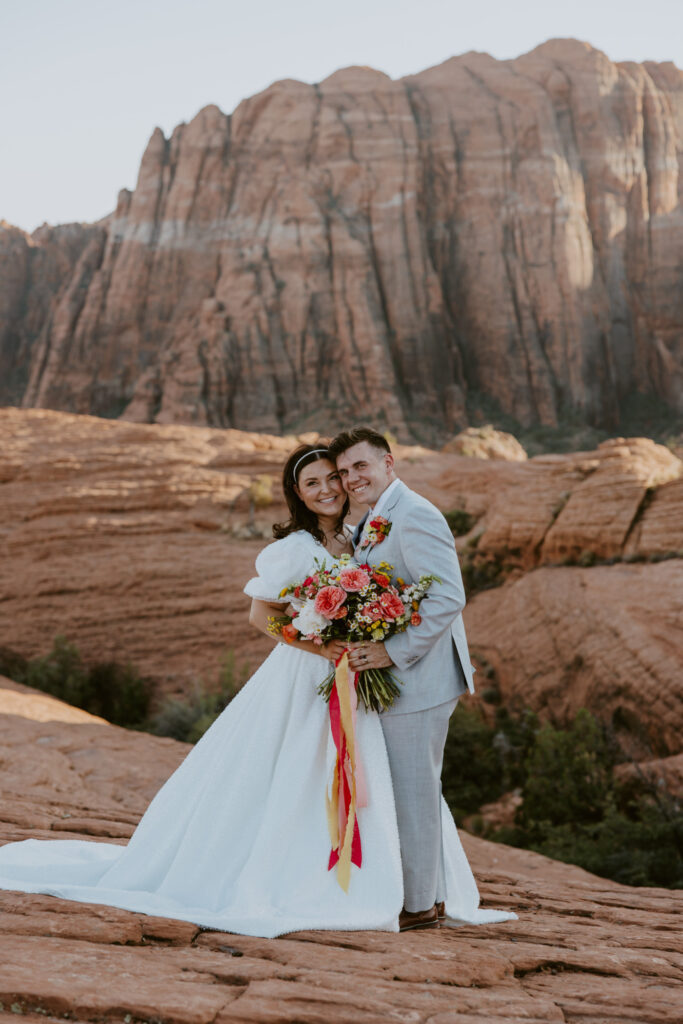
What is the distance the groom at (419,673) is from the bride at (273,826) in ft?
0.31

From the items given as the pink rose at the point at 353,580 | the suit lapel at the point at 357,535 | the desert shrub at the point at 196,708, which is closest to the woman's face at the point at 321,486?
the suit lapel at the point at 357,535

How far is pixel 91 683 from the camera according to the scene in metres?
13.5

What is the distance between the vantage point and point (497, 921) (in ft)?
12.8

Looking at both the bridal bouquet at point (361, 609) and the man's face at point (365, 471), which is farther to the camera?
the man's face at point (365, 471)

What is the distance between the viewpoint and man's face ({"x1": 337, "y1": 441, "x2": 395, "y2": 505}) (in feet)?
12.3

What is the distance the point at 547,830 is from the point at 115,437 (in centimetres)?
1246

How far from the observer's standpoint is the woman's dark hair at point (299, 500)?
12.7 ft

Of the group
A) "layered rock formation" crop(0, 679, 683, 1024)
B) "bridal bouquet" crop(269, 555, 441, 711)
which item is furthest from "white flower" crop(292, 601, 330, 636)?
"layered rock formation" crop(0, 679, 683, 1024)

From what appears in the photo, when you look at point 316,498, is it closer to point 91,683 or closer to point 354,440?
point 354,440

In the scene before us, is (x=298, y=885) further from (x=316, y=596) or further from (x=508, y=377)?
(x=508, y=377)

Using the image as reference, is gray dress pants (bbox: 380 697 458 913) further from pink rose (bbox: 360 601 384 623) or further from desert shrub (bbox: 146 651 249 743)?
desert shrub (bbox: 146 651 249 743)

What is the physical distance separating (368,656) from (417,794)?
0.60 metres

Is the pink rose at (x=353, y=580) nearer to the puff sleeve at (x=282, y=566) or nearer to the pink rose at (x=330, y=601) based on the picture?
the pink rose at (x=330, y=601)

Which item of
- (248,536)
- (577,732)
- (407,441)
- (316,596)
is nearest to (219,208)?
(407,441)
